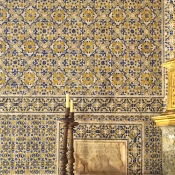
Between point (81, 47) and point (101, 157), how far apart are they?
3.36 ft

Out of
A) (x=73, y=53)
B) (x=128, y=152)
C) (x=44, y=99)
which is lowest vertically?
(x=128, y=152)

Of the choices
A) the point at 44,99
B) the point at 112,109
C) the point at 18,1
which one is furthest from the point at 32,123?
the point at 18,1

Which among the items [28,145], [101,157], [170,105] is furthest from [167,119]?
[28,145]

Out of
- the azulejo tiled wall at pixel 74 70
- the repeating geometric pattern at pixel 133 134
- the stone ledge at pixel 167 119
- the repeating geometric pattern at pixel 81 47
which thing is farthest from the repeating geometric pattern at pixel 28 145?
Result: the stone ledge at pixel 167 119

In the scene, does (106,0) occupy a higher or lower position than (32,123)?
higher

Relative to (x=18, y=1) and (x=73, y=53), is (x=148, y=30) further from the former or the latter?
(x=18, y=1)

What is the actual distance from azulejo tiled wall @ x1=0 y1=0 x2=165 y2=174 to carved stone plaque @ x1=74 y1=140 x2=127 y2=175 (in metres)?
0.10

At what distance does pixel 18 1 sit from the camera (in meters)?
3.79

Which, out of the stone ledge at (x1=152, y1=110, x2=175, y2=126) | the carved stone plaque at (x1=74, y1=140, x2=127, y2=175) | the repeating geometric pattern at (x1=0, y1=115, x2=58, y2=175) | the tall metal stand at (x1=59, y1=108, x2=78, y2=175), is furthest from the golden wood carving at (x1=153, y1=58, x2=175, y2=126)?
the repeating geometric pattern at (x1=0, y1=115, x2=58, y2=175)

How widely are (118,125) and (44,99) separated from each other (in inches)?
28.2

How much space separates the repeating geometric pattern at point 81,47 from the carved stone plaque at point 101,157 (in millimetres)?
460

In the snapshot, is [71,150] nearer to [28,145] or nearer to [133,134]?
[28,145]

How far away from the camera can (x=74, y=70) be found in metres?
3.70

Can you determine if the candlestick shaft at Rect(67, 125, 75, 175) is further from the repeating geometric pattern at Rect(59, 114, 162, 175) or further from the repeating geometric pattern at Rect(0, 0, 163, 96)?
the repeating geometric pattern at Rect(0, 0, 163, 96)
